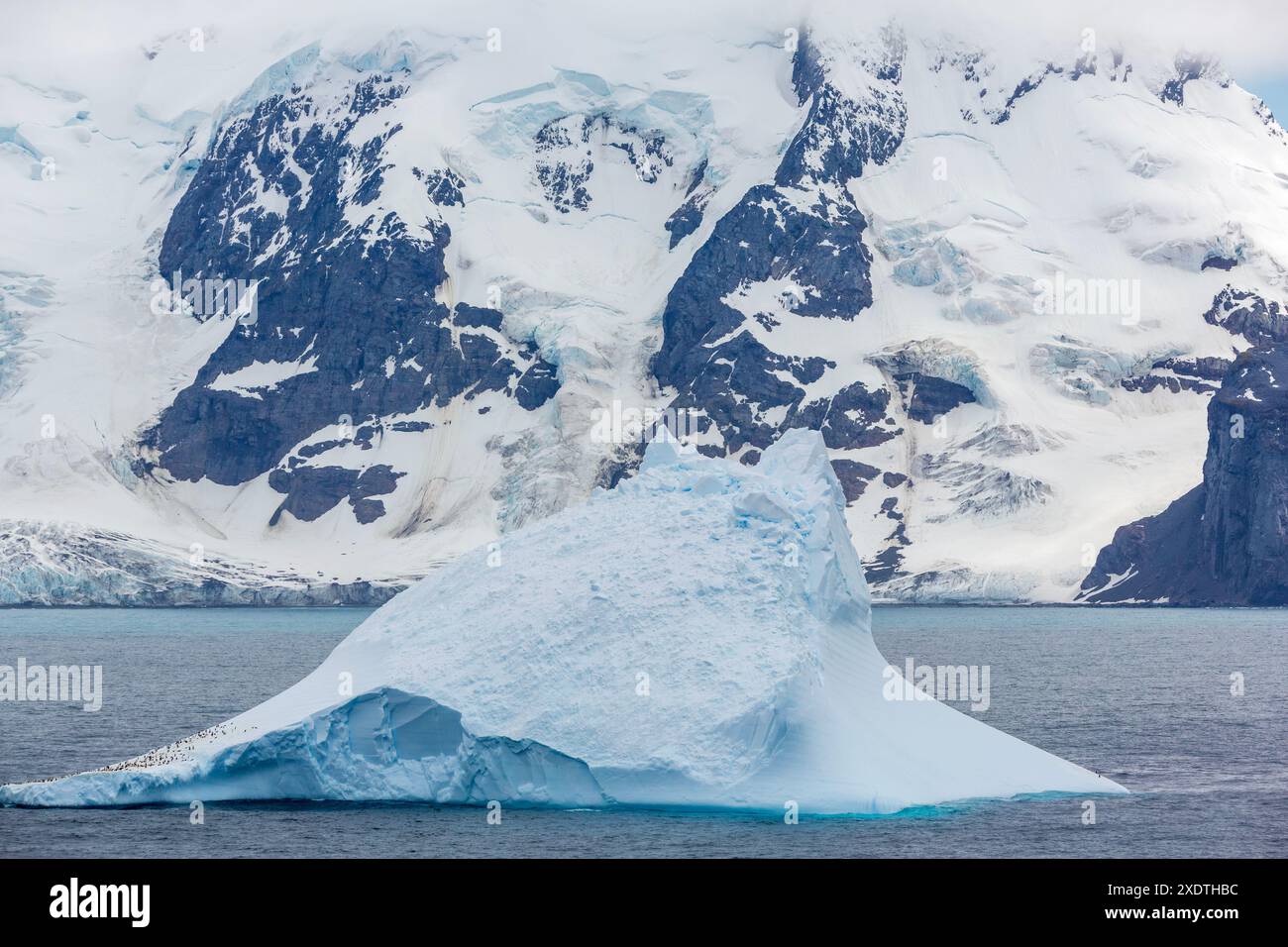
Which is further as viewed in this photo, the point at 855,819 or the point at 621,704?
the point at 855,819

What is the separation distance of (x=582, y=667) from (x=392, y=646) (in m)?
5.82

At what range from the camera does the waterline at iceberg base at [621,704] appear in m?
49.3

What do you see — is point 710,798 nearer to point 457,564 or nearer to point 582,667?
point 582,667

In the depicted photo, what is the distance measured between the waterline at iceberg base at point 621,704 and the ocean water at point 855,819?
0.90 metres

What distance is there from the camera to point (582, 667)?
50656 millimetres

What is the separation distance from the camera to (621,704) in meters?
49.7

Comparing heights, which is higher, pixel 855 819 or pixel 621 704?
pixel 621 704

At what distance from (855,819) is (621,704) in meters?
6.82

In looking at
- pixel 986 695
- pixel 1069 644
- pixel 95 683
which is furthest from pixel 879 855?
pixel 1069 644

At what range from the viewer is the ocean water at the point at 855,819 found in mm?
46656

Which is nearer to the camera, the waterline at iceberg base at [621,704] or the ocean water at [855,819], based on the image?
the ocean water at [855,819]

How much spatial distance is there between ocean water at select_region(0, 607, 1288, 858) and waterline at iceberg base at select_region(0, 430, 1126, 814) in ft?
2.97

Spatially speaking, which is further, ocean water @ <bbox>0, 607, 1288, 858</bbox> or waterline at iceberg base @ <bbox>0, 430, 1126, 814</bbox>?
waterline at iceberg base @ <bbox>0, 430, 1126, 814</bbox>

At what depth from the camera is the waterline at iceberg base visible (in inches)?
1941
